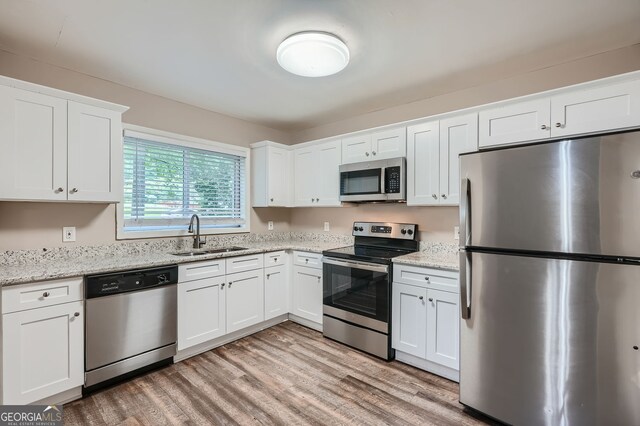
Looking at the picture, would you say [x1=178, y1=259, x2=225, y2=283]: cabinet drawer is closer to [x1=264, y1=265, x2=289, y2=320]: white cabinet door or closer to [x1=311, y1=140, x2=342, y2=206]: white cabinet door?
[x1=264, y1=265, x2=289, y2=320]: white cabinet door

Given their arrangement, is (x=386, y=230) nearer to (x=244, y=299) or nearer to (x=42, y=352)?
(x=244, y=299)

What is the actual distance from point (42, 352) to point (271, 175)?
8.53 ft

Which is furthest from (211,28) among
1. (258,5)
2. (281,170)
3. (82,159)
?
(281,170)

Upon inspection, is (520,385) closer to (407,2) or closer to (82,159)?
(407,2)

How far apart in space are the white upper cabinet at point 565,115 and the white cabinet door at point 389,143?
2.37ft

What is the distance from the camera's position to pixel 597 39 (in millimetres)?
2064

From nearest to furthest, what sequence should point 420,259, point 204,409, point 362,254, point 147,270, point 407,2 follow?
point 407,2
point 204,409
point 147,270
point 420,259
point 362,254

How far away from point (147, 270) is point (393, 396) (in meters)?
2.09

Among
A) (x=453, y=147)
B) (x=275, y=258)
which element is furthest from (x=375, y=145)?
(x=275, y=258)

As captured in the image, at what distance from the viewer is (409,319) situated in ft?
8.47

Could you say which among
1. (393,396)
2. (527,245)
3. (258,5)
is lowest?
(393,396)

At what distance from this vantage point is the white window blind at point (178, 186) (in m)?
2.92

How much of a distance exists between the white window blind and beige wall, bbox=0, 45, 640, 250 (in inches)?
7.4

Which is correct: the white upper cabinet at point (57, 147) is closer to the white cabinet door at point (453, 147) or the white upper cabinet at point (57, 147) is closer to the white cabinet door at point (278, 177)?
the white cabinet door at point (278, 177)
